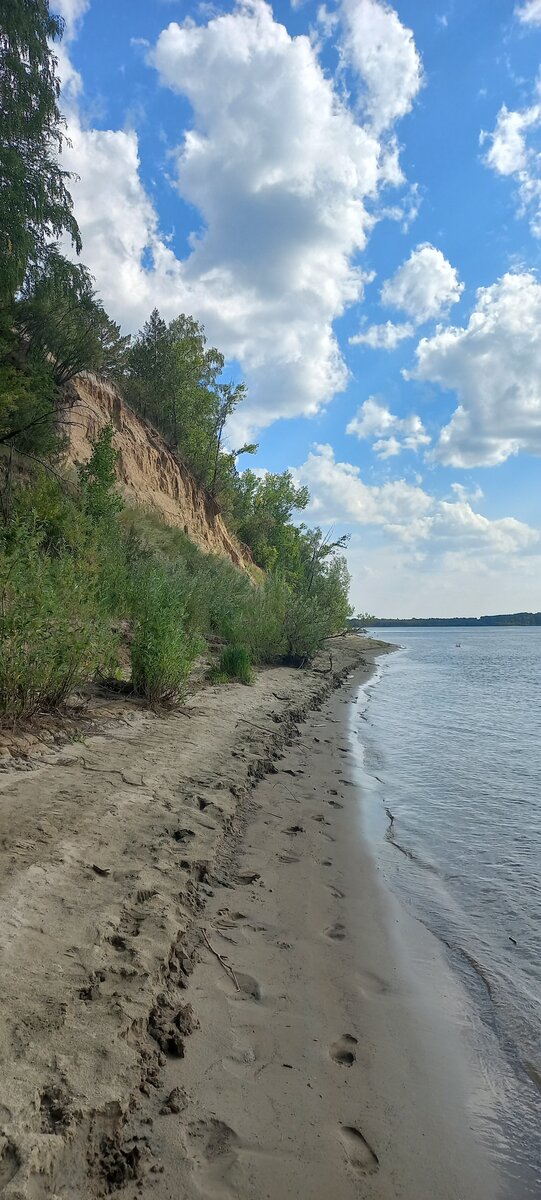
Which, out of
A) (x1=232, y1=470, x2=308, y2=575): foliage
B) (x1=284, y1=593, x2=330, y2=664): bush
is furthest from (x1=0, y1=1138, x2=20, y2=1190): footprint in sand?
(x1=232, y1=470, x2=308, y2=575): foliage

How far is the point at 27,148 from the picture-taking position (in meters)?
14.2

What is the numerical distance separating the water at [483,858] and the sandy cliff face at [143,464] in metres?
14.2

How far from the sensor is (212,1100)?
224 cm

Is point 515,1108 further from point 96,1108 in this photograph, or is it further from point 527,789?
point 527,789

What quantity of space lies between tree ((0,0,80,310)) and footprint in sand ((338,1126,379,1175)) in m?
14.6

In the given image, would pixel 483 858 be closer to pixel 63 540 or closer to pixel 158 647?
pixel 158 647

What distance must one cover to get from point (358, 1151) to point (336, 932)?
1.72 meters

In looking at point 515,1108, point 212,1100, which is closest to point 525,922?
point 515,1108

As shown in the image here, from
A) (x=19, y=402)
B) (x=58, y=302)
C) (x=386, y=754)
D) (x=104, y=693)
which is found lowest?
(x=386, y=754)

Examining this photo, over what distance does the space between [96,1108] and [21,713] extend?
4.25 metres

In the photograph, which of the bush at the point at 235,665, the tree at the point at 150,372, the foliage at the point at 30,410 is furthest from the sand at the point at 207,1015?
the tree at the point at 150,372

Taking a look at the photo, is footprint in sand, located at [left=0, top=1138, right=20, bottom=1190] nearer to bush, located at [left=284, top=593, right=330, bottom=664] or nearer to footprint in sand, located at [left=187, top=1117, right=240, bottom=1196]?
footprint in sand, located at [left=187, top=1117, right=240, bottom=1196]

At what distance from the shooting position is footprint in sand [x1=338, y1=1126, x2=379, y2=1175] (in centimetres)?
207

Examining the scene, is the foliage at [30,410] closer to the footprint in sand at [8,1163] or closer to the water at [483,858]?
the water at [483,858]
